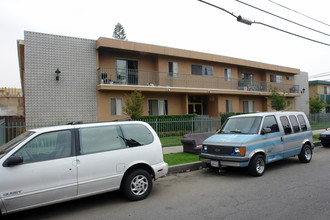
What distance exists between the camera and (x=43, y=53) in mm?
13508

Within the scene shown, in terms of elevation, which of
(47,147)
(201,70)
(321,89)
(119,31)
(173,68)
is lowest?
(47,147)

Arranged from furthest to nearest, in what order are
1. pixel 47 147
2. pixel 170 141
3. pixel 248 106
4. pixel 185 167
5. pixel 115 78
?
pixel 248 106 → pixel 115 78 → pixel 170 141 → pixel 185 167 → pixel 47 147

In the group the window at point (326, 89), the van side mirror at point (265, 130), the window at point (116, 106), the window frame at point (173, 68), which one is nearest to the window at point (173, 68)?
the window frame at point (173, 68)

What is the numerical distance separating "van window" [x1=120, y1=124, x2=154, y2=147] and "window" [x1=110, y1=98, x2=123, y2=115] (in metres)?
10.8

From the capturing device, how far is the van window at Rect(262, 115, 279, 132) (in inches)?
→ 278

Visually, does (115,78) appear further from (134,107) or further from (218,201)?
(218,201)

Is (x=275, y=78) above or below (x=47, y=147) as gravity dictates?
above

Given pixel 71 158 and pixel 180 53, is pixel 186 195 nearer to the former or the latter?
pixel 71 158

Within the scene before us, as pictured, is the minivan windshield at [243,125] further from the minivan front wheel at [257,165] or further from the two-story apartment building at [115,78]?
the two-story apartment building at [115,78]

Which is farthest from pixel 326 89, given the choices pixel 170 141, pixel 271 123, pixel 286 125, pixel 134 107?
pixel 271 123

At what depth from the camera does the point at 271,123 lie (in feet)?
23.6

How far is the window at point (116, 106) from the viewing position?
1572 cm

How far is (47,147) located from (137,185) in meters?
1.93

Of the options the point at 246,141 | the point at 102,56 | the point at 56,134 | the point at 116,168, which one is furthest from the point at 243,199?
the point at 102,56
